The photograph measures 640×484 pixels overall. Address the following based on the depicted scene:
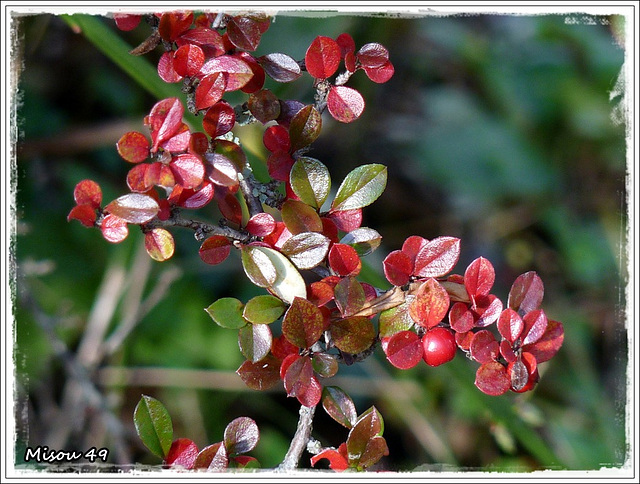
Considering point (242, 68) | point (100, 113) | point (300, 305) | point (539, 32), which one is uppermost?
point (242, 68)

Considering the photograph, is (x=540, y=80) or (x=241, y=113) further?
(x=540, y=80)

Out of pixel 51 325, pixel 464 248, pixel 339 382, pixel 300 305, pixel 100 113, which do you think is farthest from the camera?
pixel 464 248

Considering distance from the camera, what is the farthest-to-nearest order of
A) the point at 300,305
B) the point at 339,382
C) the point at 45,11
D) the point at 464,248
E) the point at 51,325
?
the point at 464,248, the point at 339,382, the point at 51,325, the point at 45,11, the point at 300,305

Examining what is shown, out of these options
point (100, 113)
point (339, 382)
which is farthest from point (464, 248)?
point (100, 113)

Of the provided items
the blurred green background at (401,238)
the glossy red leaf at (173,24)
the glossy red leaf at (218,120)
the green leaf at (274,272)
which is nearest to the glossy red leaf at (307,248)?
the green leaf at (274,272)

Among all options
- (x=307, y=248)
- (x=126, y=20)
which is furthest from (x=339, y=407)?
(x=126, y=20)

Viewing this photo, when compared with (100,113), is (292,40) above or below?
above

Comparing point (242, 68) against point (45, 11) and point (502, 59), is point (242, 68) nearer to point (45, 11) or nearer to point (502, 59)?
point (45, 11)
